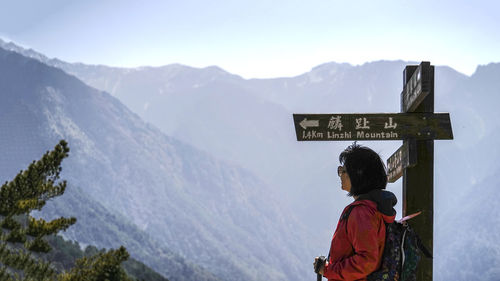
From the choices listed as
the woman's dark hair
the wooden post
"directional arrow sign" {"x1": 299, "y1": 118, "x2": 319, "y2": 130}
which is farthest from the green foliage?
the woman's dark hair

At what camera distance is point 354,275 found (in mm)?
4074

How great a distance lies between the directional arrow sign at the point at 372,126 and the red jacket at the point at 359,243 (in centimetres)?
204

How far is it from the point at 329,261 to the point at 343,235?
0.25 metres

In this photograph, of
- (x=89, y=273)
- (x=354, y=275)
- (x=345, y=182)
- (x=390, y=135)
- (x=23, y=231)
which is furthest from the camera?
(x=89, y=273)

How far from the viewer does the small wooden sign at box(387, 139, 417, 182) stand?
19.5 ft

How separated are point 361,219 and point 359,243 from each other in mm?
156

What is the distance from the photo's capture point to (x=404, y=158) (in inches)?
241

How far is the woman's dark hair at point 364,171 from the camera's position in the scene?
4.27 metres

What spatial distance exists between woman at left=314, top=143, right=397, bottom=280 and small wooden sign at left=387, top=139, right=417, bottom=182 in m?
1.73

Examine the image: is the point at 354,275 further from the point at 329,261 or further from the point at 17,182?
the point at 17,182

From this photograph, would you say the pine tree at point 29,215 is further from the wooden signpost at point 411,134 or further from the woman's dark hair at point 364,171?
the woman's dark hair at point 364,171

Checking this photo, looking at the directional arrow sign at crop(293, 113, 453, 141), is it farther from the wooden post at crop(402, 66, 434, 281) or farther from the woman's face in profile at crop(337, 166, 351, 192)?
the woman's face in profile at crop(337, 166, 351, 192)

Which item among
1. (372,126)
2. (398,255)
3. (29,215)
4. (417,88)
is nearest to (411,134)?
(372,126)

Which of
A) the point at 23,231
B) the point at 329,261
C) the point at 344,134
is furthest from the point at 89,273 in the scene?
the point at 329,261
